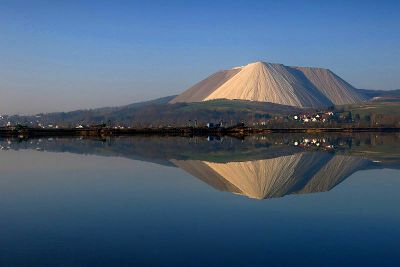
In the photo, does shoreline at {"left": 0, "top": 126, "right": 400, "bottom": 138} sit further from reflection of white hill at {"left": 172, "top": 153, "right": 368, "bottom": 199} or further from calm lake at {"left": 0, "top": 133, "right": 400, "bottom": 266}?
calm lake at {"left": 0, "top": 133, "right": 400, "bottom": 266}

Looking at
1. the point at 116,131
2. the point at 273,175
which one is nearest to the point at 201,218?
the point at 273,175

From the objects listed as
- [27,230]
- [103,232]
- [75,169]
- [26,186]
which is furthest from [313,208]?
[75,169]

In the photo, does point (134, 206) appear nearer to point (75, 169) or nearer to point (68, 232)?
point (68, 232)

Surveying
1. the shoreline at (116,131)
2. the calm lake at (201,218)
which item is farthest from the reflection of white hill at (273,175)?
the shoreline at (116,131)

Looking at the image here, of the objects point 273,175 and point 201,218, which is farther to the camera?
point 273,175

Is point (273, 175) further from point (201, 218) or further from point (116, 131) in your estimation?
point (116, 131)

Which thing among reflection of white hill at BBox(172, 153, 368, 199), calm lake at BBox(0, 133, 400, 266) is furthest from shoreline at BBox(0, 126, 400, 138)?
calm lake at BBox(0, 133, 400, 266)
